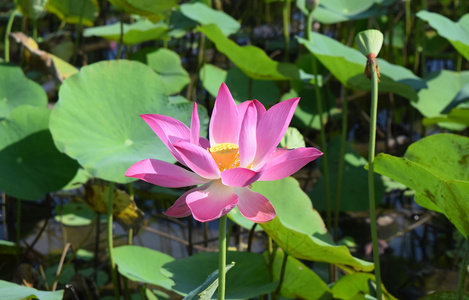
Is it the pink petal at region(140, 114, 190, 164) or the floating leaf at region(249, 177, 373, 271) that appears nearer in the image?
the pink petal at region(140, 114, 190, 164)

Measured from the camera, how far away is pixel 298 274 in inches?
41.9

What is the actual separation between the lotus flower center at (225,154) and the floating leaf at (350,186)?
44.7 inches

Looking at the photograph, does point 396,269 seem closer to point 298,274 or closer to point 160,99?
point 298,274

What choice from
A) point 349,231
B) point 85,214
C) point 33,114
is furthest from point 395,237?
point 33,114

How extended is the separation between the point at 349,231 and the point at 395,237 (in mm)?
142

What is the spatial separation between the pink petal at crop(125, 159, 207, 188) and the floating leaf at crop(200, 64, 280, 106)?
1.38 metres

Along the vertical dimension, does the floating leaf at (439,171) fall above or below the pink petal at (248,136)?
below

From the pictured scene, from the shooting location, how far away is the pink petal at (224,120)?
60cm

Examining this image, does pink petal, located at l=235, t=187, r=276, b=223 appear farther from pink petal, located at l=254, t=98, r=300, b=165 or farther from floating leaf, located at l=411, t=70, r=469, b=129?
floating leaf, located at l=411, t=70, r=469, b=129

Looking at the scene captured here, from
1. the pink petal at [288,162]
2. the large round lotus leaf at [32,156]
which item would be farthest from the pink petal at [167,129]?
the large round lotus leaf at [32,156]

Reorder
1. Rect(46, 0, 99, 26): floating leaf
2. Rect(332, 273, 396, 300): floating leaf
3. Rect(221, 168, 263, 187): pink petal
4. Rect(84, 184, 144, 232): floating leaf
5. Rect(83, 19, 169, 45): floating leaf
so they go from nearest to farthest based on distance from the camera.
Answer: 1. Rect(221, 168, 263, 187): pink petal
2. Rect(332, 273, 396, 300): floating leaf
3. Rect(84, 184, 144, 232): floating leaf
4. Rect(83, 19, 169, 45): floating leaf
5. Rect(46, 0, 99, 26): floating leaf

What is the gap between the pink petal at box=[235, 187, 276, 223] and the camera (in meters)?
0.54

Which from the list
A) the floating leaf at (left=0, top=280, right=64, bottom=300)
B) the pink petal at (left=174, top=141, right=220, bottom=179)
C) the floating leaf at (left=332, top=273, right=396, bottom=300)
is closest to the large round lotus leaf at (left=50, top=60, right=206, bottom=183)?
the floating leaf at (left=0, top=280, right=64, bottom=300)

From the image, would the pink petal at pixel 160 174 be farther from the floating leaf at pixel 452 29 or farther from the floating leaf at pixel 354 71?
the floating leaf at pixel 452 29
